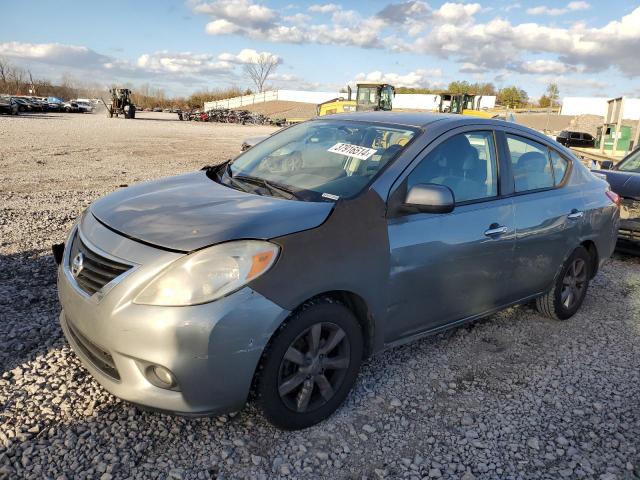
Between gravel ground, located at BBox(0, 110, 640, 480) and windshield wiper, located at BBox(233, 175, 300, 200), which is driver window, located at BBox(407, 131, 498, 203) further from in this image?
gravel ground, located at BBox(0, 110, 640, 480)

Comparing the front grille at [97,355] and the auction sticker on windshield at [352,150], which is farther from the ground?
the auction sticker on windshield at [352,150]

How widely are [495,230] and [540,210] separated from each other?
2.09 ft

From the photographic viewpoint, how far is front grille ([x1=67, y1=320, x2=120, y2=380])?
2518mm

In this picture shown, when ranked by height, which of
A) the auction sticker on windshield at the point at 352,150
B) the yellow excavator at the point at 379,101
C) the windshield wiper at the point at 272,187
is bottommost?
the windshield wiper at the point at 272,187

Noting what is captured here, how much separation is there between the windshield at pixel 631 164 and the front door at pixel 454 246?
15.0 ft

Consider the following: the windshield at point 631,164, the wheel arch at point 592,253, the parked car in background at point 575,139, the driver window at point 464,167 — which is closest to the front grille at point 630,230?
the windshield at point 631,164

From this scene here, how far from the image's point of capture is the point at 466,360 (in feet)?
12.3

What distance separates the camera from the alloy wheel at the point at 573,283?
452 cm

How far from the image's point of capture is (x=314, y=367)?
2.73 metres

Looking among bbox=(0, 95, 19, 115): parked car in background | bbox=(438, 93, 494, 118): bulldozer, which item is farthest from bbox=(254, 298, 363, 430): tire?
bbox=(0, 95, 19, 115): parked car in background

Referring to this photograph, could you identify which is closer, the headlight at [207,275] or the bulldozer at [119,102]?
the headlight at [207,275]

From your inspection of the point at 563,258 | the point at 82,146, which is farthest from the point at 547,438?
the point at 82,146

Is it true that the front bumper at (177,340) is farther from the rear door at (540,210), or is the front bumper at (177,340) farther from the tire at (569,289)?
the tire at (569,289)

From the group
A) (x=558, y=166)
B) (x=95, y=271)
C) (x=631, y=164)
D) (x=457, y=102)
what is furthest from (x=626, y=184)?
(x=457, y=102)
